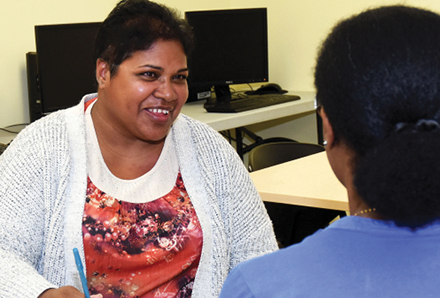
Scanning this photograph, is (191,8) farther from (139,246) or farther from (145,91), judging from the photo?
(139,246)

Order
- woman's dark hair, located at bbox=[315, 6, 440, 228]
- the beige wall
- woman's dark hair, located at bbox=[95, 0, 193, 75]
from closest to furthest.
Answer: woman's dark hair, located at bbox=[315, 6, 440, 228] → woman's dark hair, located at bbox=[95, 0, 193, 75] → the beige wall

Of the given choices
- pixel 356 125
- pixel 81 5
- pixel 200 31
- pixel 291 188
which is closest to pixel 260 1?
pixel 200 31

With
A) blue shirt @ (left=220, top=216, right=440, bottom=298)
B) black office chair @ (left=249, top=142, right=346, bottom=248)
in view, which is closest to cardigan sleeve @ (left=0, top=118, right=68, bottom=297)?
blue shirt @ (left=220, top=216, right=440, bottom=298)

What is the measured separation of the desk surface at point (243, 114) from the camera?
295 centimetres

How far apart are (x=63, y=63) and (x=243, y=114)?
101 centimetres

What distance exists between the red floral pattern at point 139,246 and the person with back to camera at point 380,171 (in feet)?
2.19

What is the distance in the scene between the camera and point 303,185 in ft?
6.47

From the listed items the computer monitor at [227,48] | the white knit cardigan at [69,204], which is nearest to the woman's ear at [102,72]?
the white knit cardigan at [69,204]

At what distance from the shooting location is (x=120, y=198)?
1387 mm

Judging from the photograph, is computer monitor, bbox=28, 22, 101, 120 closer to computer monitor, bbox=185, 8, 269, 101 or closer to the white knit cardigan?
computer monitor, bbox=185, 8, 269, 101

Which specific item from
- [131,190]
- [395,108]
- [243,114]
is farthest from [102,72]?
[243,114]

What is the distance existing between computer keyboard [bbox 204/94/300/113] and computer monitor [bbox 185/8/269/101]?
12cm

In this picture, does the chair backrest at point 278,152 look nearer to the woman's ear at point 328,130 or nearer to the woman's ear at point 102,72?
the woman's ear at point 102,72

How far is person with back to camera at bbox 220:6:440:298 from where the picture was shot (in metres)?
0.65
